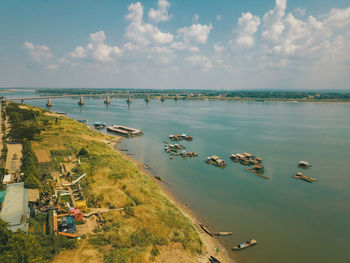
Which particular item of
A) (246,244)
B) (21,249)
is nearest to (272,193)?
(246,244)

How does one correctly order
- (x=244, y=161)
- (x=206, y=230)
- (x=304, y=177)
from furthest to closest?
(x=244, y=161) < (x=304, y=177) < (x=206, y=230)

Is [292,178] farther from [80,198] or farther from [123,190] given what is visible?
[80,198]

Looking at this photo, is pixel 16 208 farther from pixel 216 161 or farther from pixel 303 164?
pixel 303 164

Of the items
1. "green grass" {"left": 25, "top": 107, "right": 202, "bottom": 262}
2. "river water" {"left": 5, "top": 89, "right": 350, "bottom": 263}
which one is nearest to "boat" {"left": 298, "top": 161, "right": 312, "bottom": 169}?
"river water" {"left": 5, "top": 89, "right": 350, "bottom": 263}

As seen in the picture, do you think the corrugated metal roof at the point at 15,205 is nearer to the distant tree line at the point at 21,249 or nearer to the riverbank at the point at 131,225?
the distant tree line at the point at 21,249

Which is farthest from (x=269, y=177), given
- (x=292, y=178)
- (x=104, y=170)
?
(x=104, y=170)

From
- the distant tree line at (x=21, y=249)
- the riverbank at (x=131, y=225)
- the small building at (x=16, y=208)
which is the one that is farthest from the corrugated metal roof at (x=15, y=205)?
the riverbank at (x=131, y=225)

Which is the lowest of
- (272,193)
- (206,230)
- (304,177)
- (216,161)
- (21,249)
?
(272,193)

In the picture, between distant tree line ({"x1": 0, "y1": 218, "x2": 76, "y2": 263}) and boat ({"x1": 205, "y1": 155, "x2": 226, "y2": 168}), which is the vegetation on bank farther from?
boat ({"x1": 205, "y1": 155, "x2": 226, "y2": 168})
